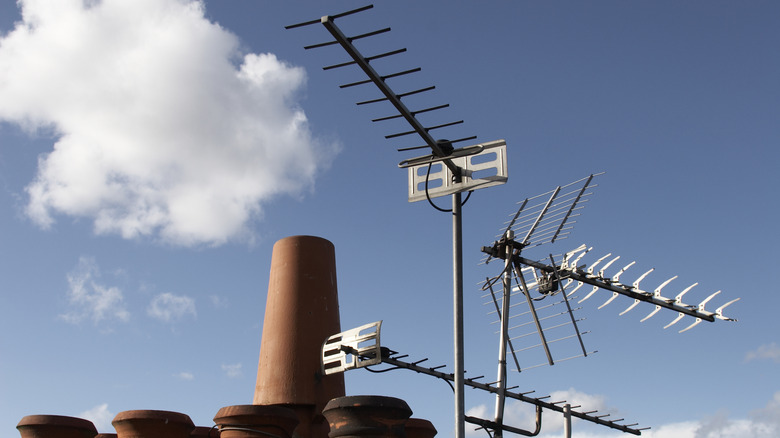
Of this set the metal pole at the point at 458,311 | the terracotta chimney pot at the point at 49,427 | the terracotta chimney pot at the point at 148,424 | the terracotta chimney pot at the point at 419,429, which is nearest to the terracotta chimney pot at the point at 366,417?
the metal pole at the point at 458,311

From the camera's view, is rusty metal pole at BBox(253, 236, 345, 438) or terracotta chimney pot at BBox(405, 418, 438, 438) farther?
rusty metal pole at BBox(253, 236, 345, 438)

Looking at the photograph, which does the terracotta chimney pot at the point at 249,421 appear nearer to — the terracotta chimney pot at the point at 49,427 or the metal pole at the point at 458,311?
the terracotta chimney pot at the point at 49,427

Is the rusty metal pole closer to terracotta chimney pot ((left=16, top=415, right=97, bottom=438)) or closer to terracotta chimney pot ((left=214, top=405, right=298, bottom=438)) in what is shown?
terracotta chimney pot ((left=214, top=405, right=298, bottom=438))

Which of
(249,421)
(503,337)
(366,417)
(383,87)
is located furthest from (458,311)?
(503,337)

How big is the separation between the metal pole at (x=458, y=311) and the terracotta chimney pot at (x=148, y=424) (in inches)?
148

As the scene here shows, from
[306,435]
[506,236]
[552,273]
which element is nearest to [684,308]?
[552,273]

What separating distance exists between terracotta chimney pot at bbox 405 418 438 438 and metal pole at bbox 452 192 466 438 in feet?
11.1

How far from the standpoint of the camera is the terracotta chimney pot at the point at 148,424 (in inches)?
318

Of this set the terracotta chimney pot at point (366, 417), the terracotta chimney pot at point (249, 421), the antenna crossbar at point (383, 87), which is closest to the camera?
the antenna crossbar at point (383, 87)

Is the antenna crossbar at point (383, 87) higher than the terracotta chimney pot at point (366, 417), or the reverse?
the antenna crossbar at point (383, 87)

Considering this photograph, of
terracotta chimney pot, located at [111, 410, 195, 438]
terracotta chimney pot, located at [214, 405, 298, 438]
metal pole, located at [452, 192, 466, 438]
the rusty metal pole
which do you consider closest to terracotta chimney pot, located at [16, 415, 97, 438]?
terracotta chimney pot, located at [111, 410, 195, 438]

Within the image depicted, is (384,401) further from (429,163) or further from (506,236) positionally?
(506,236)

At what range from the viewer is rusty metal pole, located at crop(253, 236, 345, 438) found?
9.63 m

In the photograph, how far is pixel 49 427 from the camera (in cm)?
844
